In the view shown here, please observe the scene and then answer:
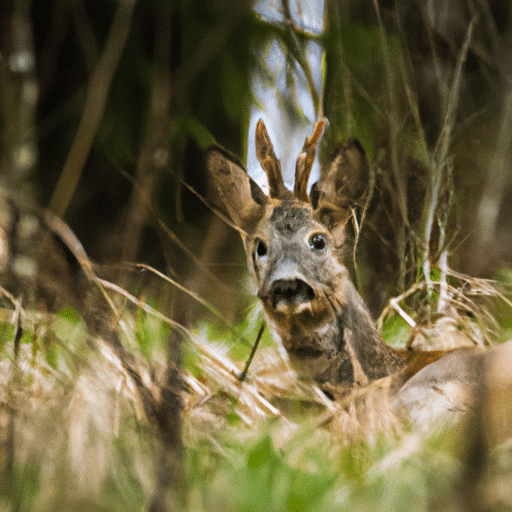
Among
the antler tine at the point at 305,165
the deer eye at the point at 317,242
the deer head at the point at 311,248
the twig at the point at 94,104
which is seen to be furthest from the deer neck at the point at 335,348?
the twig at the point at 94,104

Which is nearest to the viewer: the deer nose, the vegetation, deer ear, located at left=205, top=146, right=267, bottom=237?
the vegetation

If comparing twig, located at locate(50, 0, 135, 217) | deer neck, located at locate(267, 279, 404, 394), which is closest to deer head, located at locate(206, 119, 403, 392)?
deer neck, located at locate(267, 279, 404, 394)

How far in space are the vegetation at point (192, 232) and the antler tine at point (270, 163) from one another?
81mm

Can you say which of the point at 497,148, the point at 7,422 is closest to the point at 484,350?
the point at 497,148

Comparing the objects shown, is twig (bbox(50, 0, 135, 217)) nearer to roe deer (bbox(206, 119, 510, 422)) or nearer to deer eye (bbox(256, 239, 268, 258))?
roe deer (bbox(206, 119, 510, 422))

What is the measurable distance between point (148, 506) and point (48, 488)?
191 millimetres

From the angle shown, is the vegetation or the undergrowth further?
the vegetation

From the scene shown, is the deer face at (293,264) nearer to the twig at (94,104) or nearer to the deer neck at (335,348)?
the deer neck at (335,348)

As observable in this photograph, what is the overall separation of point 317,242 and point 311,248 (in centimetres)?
3

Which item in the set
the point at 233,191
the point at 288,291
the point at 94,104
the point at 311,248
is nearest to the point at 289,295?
the point at 288,291

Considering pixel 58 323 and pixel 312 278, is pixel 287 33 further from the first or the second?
pixel 58 323

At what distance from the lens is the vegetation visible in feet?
2.91

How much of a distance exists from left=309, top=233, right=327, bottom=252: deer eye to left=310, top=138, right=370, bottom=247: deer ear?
1.6 inches

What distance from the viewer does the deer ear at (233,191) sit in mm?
1112
